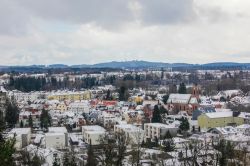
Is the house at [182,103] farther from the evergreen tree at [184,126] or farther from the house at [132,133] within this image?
the house at [132,133]

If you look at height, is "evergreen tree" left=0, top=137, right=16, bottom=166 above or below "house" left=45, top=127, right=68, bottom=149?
above

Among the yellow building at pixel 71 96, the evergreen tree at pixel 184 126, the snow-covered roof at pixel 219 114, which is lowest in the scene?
the yellow building at pixel 71 96

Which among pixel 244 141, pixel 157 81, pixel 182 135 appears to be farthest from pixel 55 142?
pixel 157 81

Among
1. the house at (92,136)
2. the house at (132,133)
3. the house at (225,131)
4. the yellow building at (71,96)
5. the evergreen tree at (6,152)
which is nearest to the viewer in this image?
the evergreen tree at (6,152)

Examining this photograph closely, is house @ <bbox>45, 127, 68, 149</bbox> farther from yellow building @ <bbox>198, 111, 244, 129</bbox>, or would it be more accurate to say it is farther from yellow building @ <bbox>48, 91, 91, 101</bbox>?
yellow building @ <bbox>48, 91, 91, 101</bbox>

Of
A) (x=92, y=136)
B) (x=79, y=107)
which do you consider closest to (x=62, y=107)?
(x=79, y=107)

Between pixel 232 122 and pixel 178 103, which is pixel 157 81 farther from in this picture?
pixel 232 122

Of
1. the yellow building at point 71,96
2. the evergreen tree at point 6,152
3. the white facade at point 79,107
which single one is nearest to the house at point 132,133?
the white facade at point 79,107

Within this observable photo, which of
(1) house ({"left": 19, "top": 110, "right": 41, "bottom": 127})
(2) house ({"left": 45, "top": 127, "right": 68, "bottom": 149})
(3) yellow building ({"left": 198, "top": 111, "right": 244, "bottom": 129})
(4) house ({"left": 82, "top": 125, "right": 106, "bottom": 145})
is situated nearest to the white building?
(1) house ({"left": 19, "top": 110, "right": 41, "bottom": 127})
